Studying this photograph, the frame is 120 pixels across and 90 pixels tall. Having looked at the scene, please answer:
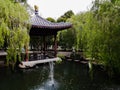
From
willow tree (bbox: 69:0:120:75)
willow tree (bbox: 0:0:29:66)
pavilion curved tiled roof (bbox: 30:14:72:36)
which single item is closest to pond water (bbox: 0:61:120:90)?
willow tree (bbox: 69:0:120:75)

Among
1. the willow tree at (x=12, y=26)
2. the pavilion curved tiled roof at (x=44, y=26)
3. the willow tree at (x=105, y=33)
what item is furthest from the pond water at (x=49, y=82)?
the willow tree at (x=12, y=26)

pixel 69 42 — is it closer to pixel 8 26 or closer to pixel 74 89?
pixel 74 89

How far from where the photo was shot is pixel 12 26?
308 inches

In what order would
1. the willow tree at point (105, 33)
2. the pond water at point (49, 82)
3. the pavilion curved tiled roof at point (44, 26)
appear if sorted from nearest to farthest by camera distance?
the willow tree at point (105, 33) < the pond water at point (49, 82) < the pavilion curved tiled roof at point (44, 26)

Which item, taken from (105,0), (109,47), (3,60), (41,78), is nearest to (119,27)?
(109,47)

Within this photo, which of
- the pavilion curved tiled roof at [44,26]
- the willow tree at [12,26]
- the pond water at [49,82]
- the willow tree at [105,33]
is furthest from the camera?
the pavilion curved tiled roof at [44,26]

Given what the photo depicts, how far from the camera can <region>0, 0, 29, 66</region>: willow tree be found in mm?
6969

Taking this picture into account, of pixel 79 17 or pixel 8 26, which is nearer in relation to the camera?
pixel 8 26

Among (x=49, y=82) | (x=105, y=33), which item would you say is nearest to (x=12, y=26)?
(x=105, y=33)

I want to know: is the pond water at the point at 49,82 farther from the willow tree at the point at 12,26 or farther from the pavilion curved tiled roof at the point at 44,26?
the willow tree at the point at 12,26

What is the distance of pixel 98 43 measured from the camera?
26.1 feet

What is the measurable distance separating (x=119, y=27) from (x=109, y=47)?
0.75m

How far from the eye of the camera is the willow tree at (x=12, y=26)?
6969mm

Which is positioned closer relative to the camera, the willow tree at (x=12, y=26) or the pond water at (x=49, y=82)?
the willow tree at (x=12, y=26)
